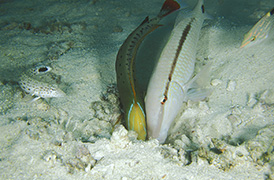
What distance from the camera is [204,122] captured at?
2.72 m

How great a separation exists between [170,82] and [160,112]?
500mm

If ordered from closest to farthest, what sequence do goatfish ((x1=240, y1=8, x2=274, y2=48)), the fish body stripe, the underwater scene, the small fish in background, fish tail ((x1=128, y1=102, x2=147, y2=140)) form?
the underwater scene → fish tail ((x1=128, y1=102, x2=147, y2=140)) → the fish body stripe → the small fish in background → goatfish ((x1=240, y1=8, x2=274, y2=48))

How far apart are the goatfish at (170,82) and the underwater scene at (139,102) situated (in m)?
0.02

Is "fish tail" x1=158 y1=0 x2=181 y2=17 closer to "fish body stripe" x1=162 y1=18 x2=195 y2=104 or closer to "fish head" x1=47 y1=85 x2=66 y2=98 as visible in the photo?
"fish body stripe" x1=162 y1=18 x2=195 y2=104

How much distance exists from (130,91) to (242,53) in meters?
2.45

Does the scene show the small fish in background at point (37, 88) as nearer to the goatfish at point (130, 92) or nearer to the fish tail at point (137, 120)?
the goatfish at point (130, 92)

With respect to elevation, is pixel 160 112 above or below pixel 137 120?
above

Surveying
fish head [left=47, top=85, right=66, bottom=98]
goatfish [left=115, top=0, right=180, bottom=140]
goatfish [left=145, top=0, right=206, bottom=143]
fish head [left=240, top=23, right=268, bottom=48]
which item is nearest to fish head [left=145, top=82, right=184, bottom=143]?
goatfish [left=145, top=0, right=206, bottom=143]

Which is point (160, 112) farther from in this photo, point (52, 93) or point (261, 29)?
point (261, 29)

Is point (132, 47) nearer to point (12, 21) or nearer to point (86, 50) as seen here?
point (86, 50)

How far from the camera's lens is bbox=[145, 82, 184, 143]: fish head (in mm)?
2598

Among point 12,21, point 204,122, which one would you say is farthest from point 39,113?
point 12,21

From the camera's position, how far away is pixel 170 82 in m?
2.79

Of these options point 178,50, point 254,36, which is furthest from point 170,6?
point 254,36
